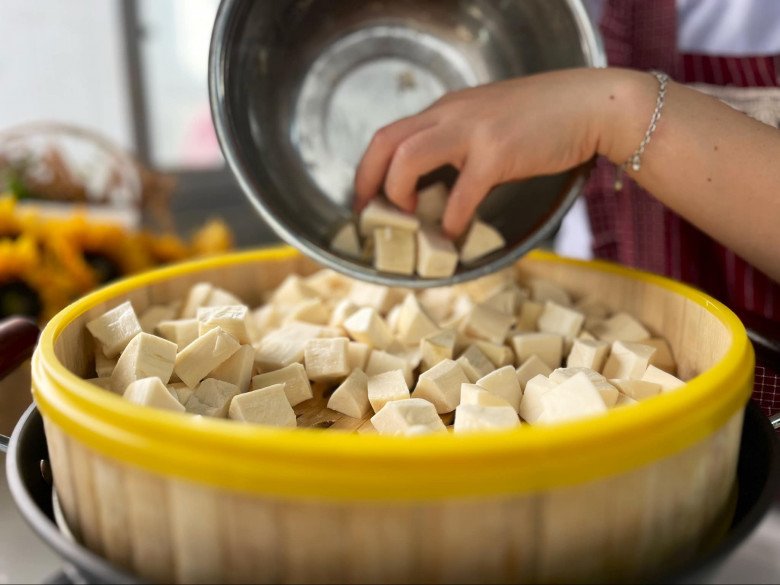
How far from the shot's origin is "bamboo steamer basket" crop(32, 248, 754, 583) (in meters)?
0.39

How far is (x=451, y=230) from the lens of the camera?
0.84 m

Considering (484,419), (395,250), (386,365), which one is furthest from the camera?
(395,250)

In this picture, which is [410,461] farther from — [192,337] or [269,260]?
[269,260]

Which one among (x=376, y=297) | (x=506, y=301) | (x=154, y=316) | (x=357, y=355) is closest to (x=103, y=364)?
(x=154, y=316)

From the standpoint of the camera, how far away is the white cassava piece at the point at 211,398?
0.59m

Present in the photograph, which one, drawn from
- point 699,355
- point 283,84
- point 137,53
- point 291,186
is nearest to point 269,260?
point 291,186

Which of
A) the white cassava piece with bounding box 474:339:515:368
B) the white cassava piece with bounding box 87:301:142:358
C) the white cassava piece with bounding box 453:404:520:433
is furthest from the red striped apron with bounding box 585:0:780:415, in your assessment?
the white cassava piece with bounding box 87:301:142:358

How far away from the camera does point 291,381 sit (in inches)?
26.4

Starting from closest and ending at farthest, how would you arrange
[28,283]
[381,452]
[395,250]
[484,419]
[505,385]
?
1. [381,452]
2. [484,419]
3. [505,385]
4. [395,250]
5. [28,283]

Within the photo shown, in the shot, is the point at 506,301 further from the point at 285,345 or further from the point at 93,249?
the point at 93,249

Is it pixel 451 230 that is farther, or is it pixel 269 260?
pixel 269 260

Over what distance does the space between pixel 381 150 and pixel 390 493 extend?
46cm

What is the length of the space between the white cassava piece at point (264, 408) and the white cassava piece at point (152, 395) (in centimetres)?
5

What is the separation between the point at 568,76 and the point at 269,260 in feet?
1.56
